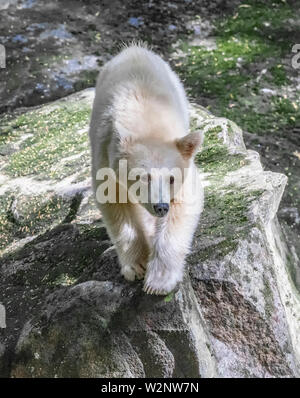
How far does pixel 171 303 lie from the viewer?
12.7ft

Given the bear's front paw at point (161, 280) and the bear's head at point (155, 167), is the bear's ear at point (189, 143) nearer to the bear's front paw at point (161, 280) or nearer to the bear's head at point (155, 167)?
the bear's head at point (155, 167)

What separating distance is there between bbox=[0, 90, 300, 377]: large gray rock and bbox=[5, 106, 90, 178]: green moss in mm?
1428

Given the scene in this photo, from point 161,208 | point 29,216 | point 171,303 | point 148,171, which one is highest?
point 148,171

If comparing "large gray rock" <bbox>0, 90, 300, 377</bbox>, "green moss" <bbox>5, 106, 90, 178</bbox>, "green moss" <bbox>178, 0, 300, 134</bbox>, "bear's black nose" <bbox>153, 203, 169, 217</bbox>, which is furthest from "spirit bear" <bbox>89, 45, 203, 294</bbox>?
"green moss" <bbox>178, 0, 300, 134</bbox>

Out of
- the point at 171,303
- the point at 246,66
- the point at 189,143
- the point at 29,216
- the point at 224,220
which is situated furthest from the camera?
the point at 246,66

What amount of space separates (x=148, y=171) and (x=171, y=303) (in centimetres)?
94

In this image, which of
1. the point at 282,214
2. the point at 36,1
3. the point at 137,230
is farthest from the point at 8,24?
the point at 137,230

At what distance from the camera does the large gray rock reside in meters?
3.90

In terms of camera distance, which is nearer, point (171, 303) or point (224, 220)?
point (171, 303)

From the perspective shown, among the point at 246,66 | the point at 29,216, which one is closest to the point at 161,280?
the point at 29,216

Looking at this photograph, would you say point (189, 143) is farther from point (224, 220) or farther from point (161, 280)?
point (224, 220)

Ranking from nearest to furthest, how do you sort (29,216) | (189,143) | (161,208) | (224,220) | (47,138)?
1. (161,208)
2. (189,143)
3. (224,220)
4. (29,216)
5. (47,138)

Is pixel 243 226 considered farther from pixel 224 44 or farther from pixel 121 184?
pixel 224 44
